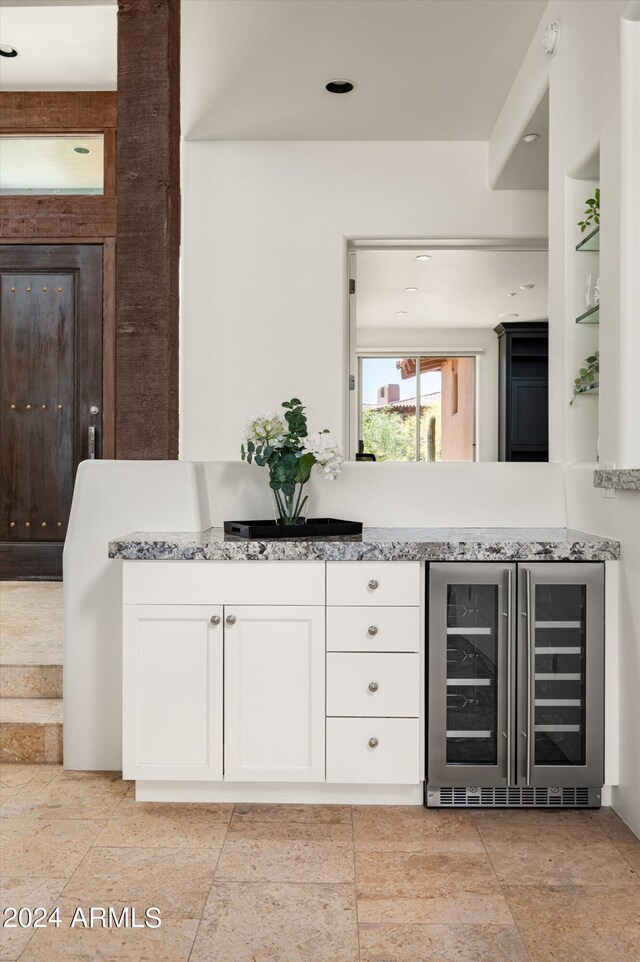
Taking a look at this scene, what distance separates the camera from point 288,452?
2.54 m

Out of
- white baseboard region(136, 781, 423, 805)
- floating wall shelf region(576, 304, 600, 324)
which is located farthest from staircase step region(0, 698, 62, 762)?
floating wall shelf region(576, 304, 600, 324)

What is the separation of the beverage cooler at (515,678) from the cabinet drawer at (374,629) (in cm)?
6

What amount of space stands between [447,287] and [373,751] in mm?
2667

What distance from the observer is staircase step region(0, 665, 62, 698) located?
288cm

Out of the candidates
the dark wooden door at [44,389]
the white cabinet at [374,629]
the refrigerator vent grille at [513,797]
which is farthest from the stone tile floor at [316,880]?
the dark wooden door at [44,389]

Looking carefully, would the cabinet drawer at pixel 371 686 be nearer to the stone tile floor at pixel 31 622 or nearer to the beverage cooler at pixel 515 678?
the beverage cooler at pixel 515 678

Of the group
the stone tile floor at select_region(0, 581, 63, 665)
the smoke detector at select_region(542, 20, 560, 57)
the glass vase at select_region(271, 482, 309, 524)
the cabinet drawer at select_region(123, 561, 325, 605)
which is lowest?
the stone tile floor at select_region(0, 581, 63, 665)

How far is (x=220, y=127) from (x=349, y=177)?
73 cm

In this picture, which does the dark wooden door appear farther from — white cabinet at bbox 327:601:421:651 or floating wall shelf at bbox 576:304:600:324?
floating wall shelf at bbox 576:304:600:324

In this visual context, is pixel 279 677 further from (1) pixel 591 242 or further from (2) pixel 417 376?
(2) pixel 417 376

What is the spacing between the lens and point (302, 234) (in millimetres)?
4285

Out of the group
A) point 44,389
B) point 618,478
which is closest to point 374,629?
point 618,478

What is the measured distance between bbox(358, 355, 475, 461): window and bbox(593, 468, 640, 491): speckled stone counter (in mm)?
1388

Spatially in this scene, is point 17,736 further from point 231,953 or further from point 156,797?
point 231,953
